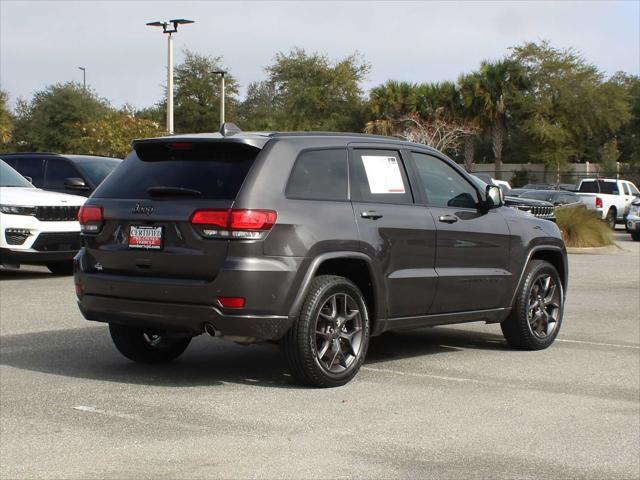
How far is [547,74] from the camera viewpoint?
59844 mm

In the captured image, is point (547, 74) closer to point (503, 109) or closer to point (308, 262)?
point (503, 109)

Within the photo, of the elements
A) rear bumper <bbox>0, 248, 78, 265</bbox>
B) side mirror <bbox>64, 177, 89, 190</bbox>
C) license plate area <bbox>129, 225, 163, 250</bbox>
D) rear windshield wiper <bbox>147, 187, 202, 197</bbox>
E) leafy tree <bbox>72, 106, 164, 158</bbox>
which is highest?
leafy tree <bbox>72, 106, 164, 158</bbox>

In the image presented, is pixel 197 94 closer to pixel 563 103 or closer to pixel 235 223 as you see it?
pixel 563 103

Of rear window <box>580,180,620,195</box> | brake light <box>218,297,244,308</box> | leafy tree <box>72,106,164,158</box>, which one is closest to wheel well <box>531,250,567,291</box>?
brake light <box>218,297,244,308</box>

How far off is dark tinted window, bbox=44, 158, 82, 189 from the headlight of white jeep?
2.07 metres

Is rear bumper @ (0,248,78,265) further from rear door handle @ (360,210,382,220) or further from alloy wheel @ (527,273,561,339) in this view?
rear door handle @ (360,210,382,220)

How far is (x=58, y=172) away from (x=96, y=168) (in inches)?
23.7

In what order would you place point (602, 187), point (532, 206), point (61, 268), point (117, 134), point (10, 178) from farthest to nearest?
point (602, 187) < point (117, 134) < point (532, 206) < point (61, 268) < point (10, 178)

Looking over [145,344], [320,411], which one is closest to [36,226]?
[145,344]

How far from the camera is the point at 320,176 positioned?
7758 millimetres

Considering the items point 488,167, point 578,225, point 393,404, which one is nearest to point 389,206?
point 393,404

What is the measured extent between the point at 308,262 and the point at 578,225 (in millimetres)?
18042

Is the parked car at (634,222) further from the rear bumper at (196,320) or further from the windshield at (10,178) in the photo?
the rear bumper at (196,320)

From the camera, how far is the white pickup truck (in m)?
36.8
